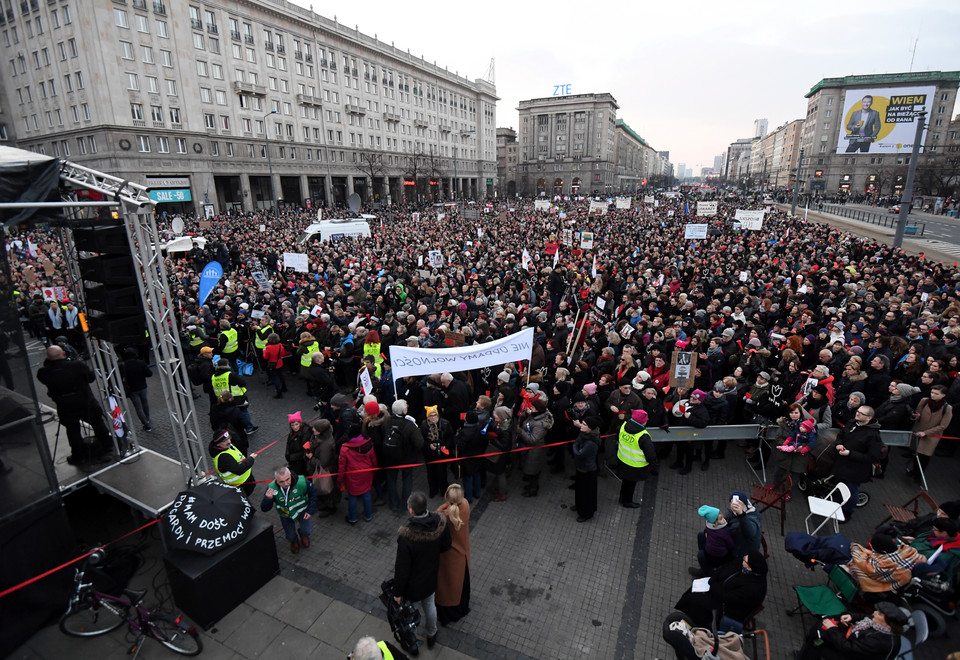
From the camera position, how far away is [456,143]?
329 ft

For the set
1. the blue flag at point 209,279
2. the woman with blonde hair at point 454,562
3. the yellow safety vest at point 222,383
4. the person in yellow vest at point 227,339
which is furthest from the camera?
the blue flag at point 209,279

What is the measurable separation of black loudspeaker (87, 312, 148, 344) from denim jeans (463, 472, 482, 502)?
15.7ft

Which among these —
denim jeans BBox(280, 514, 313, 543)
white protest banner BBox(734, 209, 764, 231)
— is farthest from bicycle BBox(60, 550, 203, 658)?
white protest banner BBox(734, 209, 764, 231)

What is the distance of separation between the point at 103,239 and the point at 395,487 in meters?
5.01

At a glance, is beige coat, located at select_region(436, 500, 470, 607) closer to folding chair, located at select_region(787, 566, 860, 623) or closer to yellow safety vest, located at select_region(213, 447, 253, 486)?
yellow safety vest, located at select_region(213, 447, 253, 486)

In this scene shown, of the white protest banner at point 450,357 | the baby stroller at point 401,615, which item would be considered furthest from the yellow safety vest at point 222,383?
the baby stroller at point 401,615

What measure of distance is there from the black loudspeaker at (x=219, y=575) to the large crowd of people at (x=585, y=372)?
634 mm

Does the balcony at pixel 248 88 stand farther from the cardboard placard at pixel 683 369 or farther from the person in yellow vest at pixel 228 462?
the cardboard placard at pixel 683 369

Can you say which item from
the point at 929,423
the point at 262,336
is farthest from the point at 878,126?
the point at 262,336

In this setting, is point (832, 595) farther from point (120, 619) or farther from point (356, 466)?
point (120, 619)

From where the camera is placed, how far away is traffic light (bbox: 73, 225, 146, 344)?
585cm

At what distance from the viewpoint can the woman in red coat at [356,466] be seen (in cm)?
679

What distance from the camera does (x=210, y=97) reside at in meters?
51.0

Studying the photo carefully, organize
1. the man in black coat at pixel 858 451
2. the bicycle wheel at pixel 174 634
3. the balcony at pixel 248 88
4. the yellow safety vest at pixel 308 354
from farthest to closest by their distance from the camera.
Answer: the balcony at pixel 248 88 → the yellow safety vest at pixel 308 354 → the man in black coat at pixel 858 451 → the bicycle wheel at pixel 174 634
